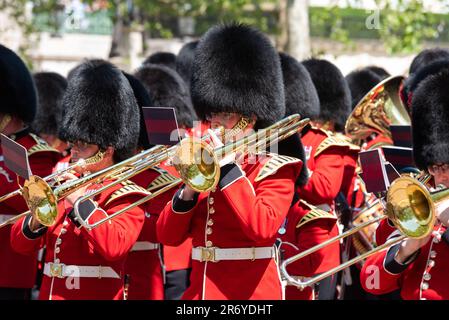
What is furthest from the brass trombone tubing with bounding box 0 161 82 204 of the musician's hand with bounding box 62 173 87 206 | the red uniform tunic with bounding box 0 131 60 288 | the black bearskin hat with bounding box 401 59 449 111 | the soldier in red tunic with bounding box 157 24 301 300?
the black bearskin hat with bounding box 401 59 449 111

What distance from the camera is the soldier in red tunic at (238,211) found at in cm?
348

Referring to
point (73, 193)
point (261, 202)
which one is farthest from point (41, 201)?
point (261, 202)

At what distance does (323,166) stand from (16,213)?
5.79 ft

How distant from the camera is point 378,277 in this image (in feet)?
11.2

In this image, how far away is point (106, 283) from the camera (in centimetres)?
397

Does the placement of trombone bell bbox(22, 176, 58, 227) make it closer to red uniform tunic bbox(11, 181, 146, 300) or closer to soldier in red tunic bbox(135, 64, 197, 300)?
red uniform tunic bbox(11, 181, 146, 300)

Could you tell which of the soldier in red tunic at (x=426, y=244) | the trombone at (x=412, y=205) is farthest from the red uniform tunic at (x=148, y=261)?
the trombone at (x=412, y=205)

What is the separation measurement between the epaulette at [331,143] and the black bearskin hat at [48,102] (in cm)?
205

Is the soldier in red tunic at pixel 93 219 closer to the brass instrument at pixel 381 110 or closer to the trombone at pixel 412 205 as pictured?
the trombone at pixel 412 205

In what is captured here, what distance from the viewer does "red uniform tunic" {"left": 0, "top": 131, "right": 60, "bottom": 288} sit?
4.45 m

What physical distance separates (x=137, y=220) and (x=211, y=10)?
40.4ft

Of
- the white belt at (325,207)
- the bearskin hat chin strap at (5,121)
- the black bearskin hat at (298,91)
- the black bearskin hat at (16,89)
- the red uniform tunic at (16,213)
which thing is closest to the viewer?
the red uniform tunic at (16,213)

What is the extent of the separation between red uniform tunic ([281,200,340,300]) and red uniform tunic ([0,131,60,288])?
4.18ft

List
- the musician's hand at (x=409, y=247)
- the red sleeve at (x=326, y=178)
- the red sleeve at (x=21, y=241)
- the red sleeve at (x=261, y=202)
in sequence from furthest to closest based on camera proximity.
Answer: the red sleeve at (x=326, y=178), the red sleeve at (x=21, y=241), the red sleeve at (x=261, y=202), the musician's hand at (x=409, y=247)
